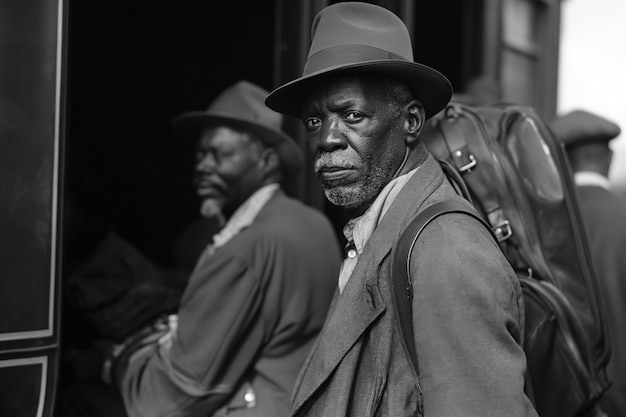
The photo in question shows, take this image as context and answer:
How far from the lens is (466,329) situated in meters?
1.88

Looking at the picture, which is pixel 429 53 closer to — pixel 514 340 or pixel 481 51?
pixel 481 51

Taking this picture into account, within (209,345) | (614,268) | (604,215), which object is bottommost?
(209,345)

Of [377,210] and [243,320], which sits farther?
[243,320]

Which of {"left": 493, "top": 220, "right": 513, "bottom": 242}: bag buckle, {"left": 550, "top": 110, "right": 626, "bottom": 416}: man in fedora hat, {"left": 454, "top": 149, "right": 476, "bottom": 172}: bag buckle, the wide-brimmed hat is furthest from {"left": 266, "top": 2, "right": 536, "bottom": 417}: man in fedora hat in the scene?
the wide-brimmed hat

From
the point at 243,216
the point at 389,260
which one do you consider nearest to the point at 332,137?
the point at 389,260

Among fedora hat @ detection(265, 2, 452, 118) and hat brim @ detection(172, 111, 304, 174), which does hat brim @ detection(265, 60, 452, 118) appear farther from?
hat brim @ detection(172, 111, 304, 174)

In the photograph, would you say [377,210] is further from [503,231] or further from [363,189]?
[503,231]

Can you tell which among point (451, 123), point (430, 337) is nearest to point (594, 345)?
point (451, 123)

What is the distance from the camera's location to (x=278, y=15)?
468 centimetres

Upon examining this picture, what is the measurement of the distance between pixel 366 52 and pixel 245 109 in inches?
68.9

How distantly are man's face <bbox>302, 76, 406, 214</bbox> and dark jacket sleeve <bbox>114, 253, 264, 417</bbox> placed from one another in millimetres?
1145

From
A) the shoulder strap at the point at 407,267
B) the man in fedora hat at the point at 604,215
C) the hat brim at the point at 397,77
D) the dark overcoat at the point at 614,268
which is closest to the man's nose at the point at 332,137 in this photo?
the hat brim at the point at 397,77

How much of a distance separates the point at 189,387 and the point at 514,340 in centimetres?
168

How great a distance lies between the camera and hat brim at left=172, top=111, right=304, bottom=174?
12.9 feet
